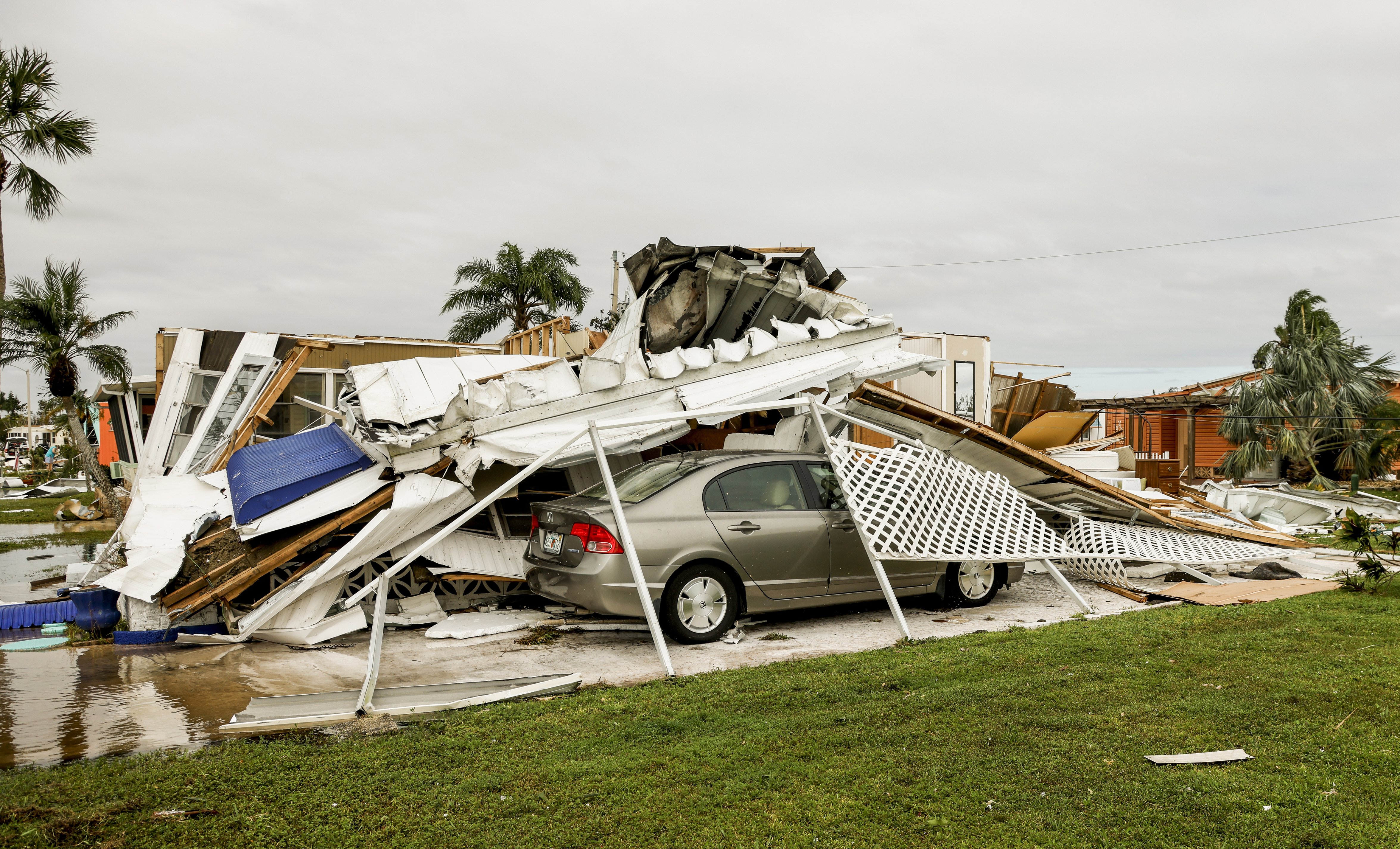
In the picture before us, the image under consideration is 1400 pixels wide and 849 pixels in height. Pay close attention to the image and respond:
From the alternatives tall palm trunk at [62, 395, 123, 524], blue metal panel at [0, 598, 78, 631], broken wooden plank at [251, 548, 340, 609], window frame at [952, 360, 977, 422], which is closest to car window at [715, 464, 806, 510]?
broken wooden plank at [251, 548, 340, 609]

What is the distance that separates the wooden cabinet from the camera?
56.2ft

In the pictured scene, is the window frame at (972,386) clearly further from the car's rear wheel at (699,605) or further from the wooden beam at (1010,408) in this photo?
the car's rear wheel at (699,605)

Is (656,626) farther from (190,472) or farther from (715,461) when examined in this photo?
(190,472)

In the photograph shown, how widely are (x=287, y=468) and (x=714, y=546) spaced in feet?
13.5

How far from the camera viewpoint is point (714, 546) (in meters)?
6.84

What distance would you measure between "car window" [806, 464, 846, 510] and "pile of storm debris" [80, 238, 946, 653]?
3.21 ft

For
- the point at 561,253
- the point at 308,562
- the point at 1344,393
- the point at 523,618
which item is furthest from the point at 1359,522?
the point at 561,253

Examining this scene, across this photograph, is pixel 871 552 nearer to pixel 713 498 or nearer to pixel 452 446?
pixel 713 498

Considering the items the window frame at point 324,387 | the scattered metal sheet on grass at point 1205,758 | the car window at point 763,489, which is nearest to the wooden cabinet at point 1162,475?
the car window at point 763,489

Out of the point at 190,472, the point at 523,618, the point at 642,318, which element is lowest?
the point at 523,618

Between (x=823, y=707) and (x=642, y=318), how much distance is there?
592 cm

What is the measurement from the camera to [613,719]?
188 inches

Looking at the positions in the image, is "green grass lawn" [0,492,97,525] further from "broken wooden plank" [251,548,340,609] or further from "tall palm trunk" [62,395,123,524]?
"broken wooden plank" [251,548,340,609]

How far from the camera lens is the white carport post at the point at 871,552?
262 inches
